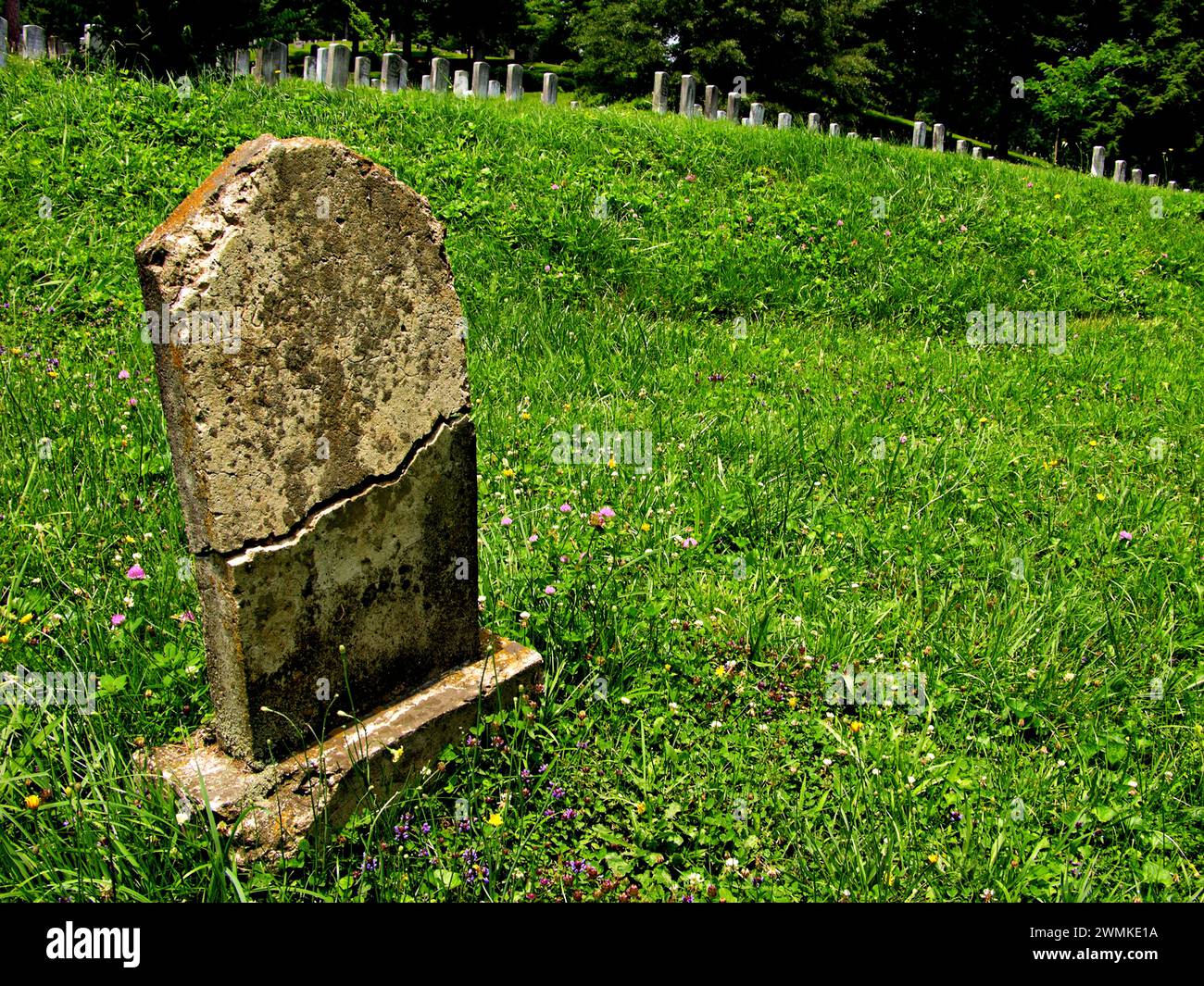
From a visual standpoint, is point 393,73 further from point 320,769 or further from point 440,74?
point 320,769

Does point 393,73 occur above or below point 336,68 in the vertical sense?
above

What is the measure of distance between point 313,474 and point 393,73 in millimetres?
8782

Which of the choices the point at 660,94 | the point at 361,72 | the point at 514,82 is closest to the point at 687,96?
the point at 660,94

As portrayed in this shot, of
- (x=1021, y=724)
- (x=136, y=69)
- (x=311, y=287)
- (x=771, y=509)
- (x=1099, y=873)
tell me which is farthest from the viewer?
(x=136, y=69)

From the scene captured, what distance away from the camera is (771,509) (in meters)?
3.86

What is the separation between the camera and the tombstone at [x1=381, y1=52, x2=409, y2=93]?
30.3 ft

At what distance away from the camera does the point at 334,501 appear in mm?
2158

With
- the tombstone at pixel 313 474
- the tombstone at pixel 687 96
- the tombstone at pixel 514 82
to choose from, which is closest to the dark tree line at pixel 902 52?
the tombstone at pixel 514 82

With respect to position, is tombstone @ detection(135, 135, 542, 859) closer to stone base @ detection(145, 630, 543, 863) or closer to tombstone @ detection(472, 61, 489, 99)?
stone base @ detection(145, 630, 543, 863)

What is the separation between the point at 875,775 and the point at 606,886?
895mm

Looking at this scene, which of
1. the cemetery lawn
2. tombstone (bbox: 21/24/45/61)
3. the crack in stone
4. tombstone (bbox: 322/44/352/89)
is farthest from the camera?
tombstone (bbox: 21/24/45/61)

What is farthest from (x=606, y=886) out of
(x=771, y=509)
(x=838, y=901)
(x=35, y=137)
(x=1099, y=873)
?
(x=35, y=137)

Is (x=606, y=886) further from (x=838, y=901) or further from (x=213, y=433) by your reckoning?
(x=213, y=433)

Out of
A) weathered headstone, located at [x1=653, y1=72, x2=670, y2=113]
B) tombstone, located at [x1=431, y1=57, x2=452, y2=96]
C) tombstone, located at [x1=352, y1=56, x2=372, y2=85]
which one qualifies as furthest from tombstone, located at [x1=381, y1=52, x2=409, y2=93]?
weathered headstone, located at [x1=653, y1=72, x2=670, y2=113]
